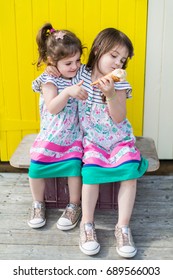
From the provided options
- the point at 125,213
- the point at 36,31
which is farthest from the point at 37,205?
the point at 36,31

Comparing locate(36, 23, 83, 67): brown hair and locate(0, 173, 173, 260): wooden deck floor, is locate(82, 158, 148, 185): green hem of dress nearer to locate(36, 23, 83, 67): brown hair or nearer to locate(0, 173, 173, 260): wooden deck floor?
locate(0, 173, 173, 260): wooden deck floor

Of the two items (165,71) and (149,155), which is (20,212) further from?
(165,71)

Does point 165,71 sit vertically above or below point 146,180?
above

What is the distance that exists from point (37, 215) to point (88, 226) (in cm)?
35

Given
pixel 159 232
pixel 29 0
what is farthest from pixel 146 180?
pixel 29 0

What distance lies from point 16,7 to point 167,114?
1313 mm

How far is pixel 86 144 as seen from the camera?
2355mm

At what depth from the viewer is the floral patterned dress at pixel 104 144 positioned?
2.21 m

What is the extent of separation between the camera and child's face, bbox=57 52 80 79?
2.24 meters

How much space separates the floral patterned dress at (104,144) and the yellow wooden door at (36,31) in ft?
2.10

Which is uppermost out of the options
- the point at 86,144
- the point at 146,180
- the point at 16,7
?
the point at 16,7

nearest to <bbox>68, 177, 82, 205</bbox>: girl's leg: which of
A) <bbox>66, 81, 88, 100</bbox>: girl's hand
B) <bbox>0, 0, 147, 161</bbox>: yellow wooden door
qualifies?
<bbox>66, 81, 88, 100</bbox>: girl's hand

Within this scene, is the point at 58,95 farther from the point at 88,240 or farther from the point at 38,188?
the point at 88,240

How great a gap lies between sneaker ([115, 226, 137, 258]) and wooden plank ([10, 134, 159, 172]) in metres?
0.43
